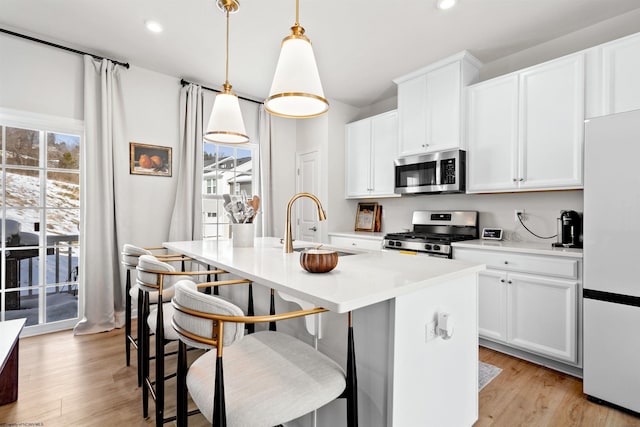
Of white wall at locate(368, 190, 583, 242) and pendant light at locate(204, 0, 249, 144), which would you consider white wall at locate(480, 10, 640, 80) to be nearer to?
white wall at locate(368, 190, 583, 242)

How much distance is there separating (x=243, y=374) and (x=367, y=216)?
11.6 feet

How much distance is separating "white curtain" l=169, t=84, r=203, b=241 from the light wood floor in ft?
4.59

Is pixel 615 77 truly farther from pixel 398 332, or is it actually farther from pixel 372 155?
pixel 398 332

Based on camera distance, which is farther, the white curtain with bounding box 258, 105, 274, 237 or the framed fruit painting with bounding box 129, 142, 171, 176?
the white curtain with bounding box 258, 105, 274, 237

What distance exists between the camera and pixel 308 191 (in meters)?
4.59

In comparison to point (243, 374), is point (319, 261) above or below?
above

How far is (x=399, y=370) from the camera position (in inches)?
→ 46.9

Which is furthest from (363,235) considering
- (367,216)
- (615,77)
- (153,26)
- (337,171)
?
(153,26)

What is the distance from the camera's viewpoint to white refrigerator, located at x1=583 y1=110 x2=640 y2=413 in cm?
181

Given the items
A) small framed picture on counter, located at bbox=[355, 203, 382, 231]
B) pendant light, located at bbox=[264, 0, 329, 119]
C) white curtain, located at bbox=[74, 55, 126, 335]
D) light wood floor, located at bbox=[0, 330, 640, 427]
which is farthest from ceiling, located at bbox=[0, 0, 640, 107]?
light wood floor, located at bbox=[0, 330, 640, 427]

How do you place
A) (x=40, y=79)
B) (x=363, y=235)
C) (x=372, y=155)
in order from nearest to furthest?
(x=40, y=79)
(x=363, y=235)
(x=372, y=155)

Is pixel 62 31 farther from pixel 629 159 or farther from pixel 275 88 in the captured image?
pixel 629 159

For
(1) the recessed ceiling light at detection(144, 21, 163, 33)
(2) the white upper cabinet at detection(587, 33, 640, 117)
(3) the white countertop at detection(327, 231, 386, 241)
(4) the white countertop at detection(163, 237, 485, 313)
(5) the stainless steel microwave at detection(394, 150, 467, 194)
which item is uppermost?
(1) the recessed ceiling light at detection(144, 21, 163, 33)

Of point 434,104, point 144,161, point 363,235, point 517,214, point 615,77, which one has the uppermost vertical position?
point 434,104
